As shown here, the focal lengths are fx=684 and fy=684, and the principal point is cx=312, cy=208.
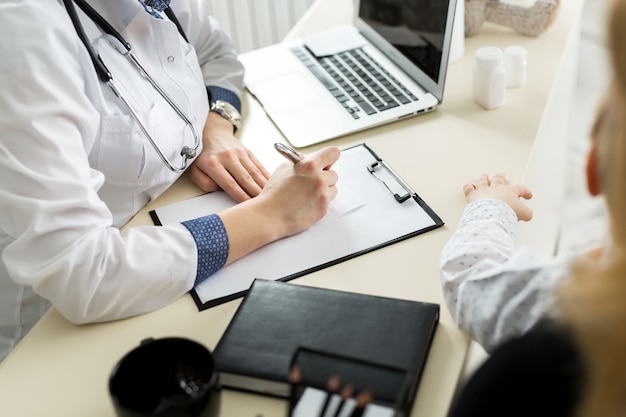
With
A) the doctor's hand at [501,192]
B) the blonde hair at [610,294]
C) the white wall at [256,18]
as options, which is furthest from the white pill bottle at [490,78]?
the white wall at [256,18]

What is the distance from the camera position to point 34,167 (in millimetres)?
840

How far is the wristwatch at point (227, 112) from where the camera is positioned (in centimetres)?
125

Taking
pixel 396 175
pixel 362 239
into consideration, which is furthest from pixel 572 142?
pixel 362 239

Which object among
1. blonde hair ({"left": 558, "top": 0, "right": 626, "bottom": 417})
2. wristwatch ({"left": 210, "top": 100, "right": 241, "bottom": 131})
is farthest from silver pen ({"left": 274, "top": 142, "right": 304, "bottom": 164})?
blonde hair ({"left": 558, "top": 0, "right": 626, "bottom": 417})

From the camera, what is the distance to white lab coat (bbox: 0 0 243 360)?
838 millimetres

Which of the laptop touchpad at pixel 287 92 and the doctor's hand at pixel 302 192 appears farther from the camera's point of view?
the laptop touchpad at pixel 287 92

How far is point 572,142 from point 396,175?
1248 millimetres

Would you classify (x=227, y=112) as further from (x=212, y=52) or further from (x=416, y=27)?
(x=416, y=27)

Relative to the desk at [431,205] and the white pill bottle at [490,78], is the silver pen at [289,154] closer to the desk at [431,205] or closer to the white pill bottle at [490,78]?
the desk at [431,205]

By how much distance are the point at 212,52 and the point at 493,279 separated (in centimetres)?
84

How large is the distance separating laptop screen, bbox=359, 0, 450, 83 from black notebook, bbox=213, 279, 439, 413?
57 centimetres

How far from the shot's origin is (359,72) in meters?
1.37

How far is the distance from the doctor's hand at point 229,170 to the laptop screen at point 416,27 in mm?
377

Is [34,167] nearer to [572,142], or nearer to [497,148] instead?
[497,148]
